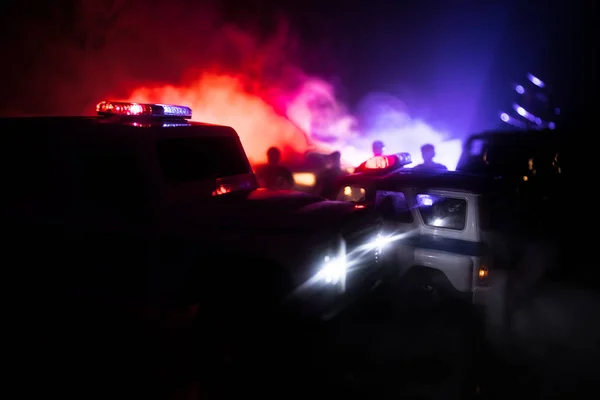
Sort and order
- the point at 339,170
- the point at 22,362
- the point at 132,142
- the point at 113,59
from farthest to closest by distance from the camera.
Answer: the point at 113,59 → the point at 339,170 → the point at 22,362 → the point at 132,142

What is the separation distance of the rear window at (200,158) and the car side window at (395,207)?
1.50m

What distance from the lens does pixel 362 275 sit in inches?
168

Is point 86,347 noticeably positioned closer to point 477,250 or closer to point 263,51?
point 477,250

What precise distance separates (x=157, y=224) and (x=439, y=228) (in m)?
2.81

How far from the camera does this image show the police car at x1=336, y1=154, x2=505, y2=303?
4742 mm

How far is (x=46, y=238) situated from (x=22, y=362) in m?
1.20

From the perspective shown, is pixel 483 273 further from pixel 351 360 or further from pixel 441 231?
pixel 351 360

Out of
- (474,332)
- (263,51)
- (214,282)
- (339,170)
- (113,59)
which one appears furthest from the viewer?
(263,51)

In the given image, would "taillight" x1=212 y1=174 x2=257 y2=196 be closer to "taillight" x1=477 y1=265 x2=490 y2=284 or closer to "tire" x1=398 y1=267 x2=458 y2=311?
"tire" x1=398 y1=267 x2=458 y2=311

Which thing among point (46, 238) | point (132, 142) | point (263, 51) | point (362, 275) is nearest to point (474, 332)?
point (362, 275)

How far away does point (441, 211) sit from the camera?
5.43m

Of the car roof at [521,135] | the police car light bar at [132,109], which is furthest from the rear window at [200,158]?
the car roof at [521,135]

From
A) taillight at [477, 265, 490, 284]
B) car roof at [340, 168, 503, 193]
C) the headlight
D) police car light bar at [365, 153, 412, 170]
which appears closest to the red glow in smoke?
police car light bar at [365, 153, 412, 170]

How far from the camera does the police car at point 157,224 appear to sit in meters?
3.76
